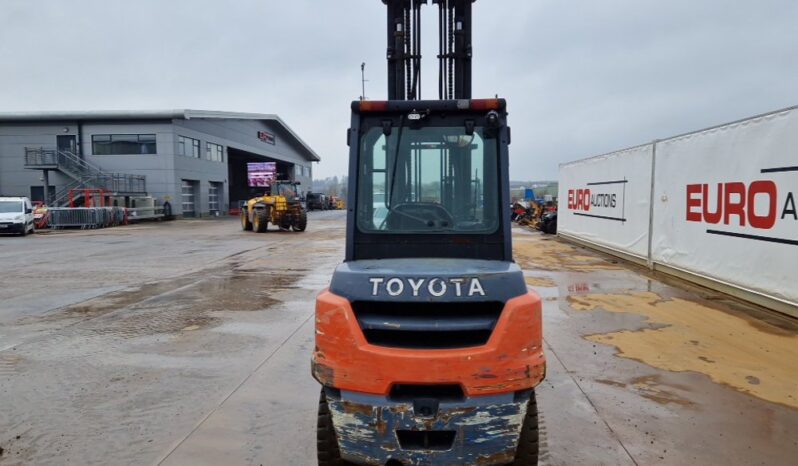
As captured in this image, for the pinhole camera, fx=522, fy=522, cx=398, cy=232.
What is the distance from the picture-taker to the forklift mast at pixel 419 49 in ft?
18.8

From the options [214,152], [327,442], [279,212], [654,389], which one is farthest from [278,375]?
[214,152]

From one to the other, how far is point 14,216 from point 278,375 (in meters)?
26.4

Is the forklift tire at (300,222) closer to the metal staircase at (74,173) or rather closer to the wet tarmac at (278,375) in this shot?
the metal staircase at (74,173)

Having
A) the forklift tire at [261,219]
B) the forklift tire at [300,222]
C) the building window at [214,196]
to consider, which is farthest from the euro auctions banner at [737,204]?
the building window at [214,196]

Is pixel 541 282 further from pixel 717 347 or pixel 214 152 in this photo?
pixel 214 152

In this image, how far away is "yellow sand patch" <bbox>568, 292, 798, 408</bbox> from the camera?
5.33m

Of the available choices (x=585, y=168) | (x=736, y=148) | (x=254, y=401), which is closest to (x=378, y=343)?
(x=254, y=401)

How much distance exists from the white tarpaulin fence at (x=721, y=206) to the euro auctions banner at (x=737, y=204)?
0.02m

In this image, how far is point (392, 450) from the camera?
2986 mm

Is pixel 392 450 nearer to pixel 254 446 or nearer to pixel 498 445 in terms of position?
pixel 498 445

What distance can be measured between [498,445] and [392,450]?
610 millimetres

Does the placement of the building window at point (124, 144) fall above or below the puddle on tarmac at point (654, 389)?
above

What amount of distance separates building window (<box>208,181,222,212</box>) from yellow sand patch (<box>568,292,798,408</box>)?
46.2m

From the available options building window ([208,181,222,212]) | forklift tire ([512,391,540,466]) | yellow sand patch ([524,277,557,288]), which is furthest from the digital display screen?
forklift tire ([512,391,540,466])
